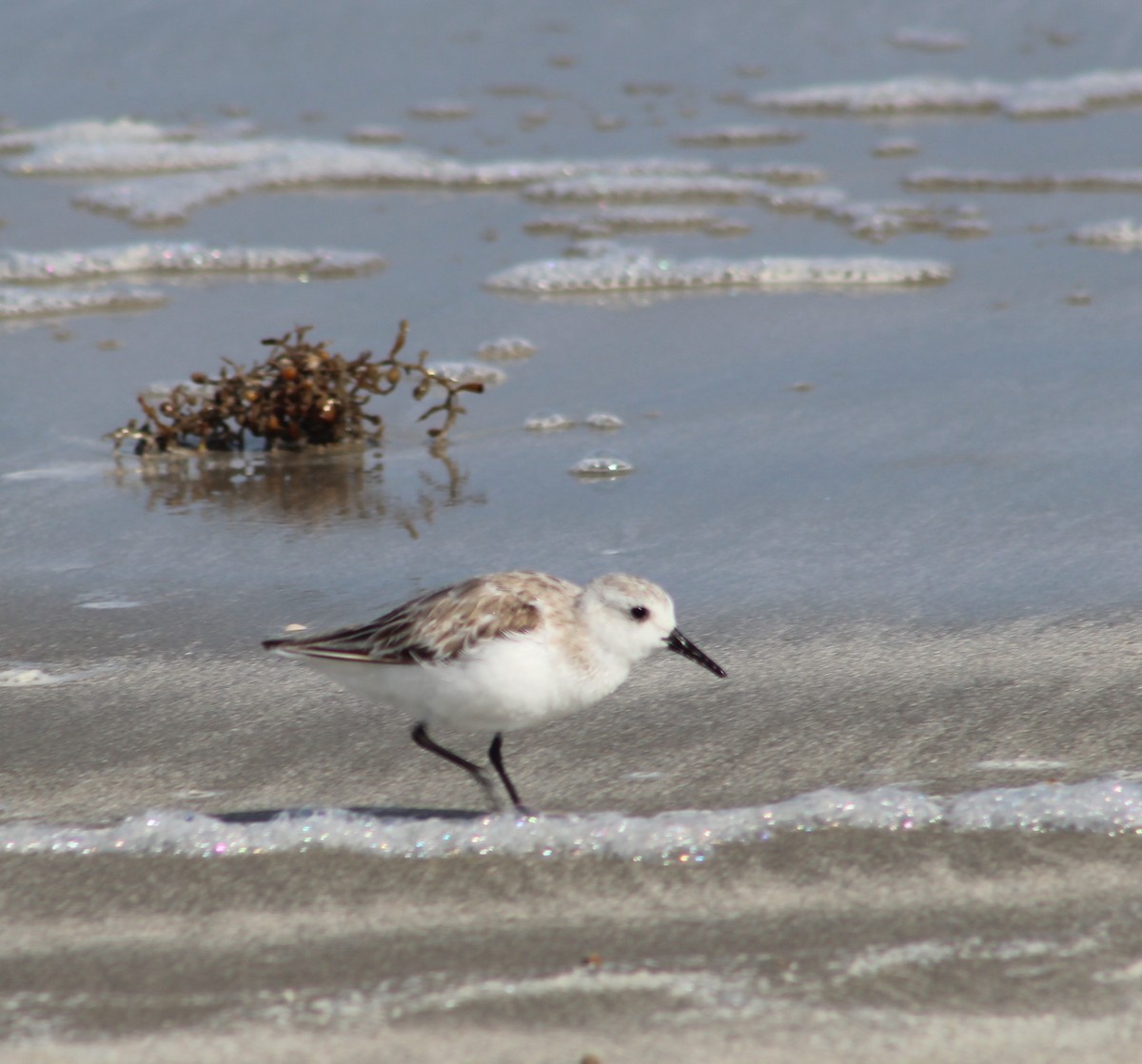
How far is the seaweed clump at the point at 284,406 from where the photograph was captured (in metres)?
6.08

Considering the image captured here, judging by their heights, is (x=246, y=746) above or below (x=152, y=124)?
below

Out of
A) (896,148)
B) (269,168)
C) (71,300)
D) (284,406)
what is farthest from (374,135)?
(284,406)

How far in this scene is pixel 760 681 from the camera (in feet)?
13.3

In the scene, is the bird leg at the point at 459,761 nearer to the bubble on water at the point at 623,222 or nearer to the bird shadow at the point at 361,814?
the bird shadow at the point at 361,814

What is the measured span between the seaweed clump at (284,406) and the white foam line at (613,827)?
2876mm

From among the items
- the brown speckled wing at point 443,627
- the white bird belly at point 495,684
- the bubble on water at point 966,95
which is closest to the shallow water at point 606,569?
the white bird belly at point 495,684

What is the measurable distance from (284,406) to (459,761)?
2.86m

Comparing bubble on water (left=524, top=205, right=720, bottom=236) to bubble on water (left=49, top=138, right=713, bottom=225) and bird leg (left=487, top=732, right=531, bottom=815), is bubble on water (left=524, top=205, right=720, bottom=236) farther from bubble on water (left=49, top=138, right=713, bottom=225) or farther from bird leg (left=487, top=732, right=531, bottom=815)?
bird leg (left=487, top=732, right=531, bottom=815)

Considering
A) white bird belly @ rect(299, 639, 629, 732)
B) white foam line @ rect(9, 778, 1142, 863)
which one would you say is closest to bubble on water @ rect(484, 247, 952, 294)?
white bird belly @ rect(299, 639, 629, 732)

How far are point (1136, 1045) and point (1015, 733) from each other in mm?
1243

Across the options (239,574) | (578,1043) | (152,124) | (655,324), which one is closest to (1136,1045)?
(578,1043)

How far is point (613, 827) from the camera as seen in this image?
11.0 feet

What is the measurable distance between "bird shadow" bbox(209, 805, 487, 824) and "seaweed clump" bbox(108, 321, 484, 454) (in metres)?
→ 2.81

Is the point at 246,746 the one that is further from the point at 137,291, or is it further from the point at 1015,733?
the point at 137,291
